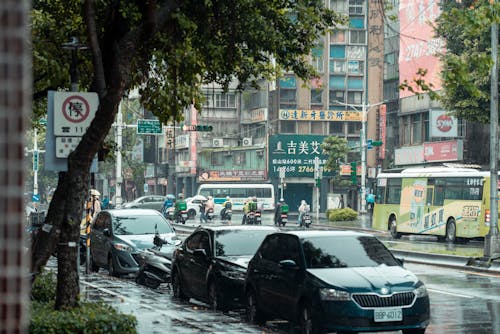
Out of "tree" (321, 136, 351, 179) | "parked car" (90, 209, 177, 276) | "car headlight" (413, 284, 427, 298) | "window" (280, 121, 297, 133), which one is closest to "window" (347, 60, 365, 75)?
"window" (280, 121, 297, 133)

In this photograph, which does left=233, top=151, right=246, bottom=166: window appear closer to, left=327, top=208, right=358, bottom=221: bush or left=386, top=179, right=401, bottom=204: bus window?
left=327, top=208, right=358, bottom=221: bush

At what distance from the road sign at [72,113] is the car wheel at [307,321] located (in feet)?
12.6

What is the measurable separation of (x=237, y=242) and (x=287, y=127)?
72.8 metres

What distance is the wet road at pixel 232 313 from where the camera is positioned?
13.6 meters

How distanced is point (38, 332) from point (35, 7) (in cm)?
1014

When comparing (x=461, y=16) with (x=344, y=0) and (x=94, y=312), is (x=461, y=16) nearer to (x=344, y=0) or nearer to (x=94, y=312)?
(x=94, y=312)

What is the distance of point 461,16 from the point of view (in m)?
11.7

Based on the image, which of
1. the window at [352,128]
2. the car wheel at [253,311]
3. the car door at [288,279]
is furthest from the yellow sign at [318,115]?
the car door at [288,279]

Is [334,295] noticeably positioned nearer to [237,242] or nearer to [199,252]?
[199,252]

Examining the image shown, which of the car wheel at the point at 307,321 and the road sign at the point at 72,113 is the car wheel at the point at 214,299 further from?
the road sign at the point at 72,113

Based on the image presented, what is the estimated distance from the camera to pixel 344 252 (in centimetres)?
1365

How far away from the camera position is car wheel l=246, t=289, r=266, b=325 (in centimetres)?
1457

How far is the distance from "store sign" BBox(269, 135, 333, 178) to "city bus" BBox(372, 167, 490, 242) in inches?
1596

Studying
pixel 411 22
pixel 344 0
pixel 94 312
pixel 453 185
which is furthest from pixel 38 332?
pixel 344 0
